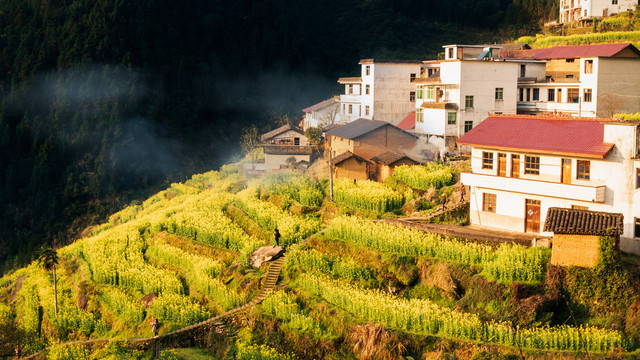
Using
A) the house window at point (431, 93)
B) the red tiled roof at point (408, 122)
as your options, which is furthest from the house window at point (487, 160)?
the red tiled roof at point (408, 122)

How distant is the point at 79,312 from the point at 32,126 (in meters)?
69.4

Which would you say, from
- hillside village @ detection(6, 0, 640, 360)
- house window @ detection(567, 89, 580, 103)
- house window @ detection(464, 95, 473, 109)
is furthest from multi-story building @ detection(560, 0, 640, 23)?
house window @ detection(464, 95, 473, 109)

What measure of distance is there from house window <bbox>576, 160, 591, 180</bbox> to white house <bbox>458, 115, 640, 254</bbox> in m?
0.01

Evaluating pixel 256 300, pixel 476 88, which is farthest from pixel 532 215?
pixel 476 88

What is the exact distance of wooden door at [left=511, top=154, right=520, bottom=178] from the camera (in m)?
27.4

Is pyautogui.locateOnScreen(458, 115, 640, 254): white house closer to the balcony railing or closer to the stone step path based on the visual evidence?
the balcony railing

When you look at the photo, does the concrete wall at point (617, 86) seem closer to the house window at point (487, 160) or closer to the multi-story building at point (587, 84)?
the multi-story building at point (587, 84)

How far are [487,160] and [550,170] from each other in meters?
3.08

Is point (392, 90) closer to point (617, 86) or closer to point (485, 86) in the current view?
point (485, 86)

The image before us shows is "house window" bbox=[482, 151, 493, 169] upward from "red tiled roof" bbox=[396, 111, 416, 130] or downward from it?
downward

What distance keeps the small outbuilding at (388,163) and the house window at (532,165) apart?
10.9 m

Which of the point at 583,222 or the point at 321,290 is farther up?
the point at 583,222

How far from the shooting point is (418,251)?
87.2ft

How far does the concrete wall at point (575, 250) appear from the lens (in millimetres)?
22359
